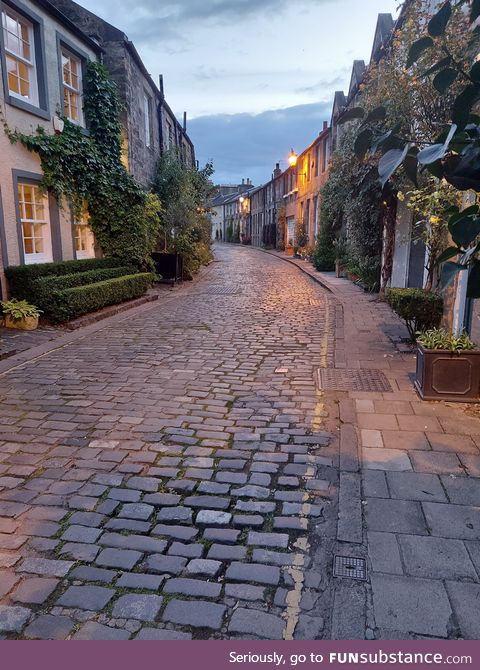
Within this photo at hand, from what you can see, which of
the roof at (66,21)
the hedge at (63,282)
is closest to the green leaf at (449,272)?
the hedge at (63,282)

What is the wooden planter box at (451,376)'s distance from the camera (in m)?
5.10

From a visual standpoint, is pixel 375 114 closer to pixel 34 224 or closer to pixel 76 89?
pixel 34 224

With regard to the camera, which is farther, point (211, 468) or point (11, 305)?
point (11, 305)

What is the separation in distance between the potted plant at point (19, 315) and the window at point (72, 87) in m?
5.44

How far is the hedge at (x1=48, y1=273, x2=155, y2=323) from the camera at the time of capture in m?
9.54

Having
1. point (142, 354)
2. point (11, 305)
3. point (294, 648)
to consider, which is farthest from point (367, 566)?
point (11, 305)

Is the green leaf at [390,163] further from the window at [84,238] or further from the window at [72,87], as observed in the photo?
the window at [72,87]

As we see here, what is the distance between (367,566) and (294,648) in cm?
70

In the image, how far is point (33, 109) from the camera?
34.0 ft

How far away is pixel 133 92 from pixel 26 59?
5667 millimetres

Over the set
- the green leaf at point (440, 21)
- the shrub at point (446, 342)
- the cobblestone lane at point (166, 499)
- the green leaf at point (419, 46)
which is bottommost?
the cobblestone lane at point (166, 499)

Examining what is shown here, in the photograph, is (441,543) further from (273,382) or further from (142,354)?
(142,354)

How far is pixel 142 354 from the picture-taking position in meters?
7.51

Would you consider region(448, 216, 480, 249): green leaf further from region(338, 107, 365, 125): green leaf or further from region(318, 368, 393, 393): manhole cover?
region(318, 368, 393, 393): manhole cover
